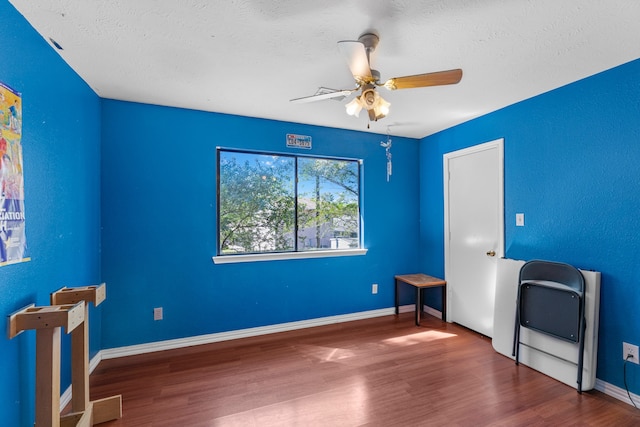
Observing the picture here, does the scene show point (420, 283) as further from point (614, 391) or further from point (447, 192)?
point (614, 391)

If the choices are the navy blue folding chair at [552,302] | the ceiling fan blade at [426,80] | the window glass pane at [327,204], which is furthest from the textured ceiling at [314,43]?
the navy blue folding chair at [552,302]

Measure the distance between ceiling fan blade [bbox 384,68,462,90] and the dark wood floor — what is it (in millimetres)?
2098

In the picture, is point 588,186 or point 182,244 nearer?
point 588,186

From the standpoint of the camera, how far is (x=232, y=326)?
3.05m

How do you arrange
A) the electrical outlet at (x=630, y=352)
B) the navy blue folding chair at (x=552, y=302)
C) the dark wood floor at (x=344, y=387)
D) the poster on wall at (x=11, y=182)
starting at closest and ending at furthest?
1. the poster on wall at (x=11, y=182)
2. the dark wood floor at (x=344, y=387)
3. the electrical outlet at (x=630, y=352)
4. the navy blue folding chair at (x=552, y=302)

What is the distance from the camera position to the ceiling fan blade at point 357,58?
1.54 m

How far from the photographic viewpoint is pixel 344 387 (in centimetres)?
219

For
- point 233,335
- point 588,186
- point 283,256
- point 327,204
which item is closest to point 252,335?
point 233,335

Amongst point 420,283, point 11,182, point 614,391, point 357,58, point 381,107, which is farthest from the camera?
point 420,283

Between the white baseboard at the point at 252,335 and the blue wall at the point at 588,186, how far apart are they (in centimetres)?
8

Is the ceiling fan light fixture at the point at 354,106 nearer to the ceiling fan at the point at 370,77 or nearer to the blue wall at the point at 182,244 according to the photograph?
the ceiling fan at the point at 370,77

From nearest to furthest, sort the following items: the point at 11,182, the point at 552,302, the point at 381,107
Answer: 1. the point at 11,182
2. the point at 381,107
3. the point at 552,302

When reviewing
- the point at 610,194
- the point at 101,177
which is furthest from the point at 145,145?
the point at 610,194

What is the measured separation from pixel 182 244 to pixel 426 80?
2.55 m
